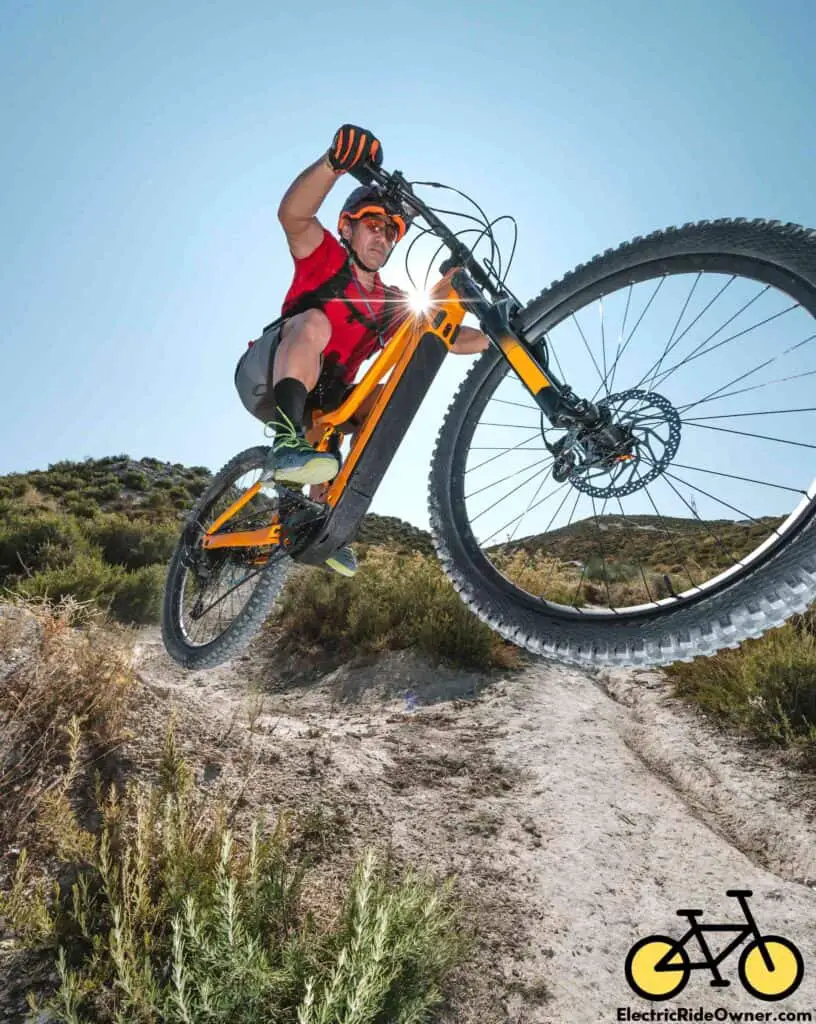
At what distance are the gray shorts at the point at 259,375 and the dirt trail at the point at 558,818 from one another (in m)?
1.76

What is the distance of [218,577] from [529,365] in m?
3.02

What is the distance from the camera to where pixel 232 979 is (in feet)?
4.59

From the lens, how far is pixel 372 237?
3.13 metres

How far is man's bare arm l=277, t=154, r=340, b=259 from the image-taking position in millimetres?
2635

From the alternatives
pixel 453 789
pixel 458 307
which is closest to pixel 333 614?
pixel 453 789

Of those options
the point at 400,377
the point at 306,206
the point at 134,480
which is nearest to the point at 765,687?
the point at 400,377

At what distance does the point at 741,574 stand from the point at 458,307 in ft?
5.87

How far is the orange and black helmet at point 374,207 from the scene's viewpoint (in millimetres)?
2846

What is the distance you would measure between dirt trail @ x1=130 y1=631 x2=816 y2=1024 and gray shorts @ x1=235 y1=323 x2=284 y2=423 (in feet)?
5.79

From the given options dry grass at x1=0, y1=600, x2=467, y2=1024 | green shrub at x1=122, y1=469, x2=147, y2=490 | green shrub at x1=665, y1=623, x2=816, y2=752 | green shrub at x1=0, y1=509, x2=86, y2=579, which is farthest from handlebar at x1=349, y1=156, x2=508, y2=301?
green shrub at x1=122, y1=469, x2=147, y2=490

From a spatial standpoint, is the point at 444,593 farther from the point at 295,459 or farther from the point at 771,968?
the point at 771,968

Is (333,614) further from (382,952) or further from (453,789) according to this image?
(382,952)

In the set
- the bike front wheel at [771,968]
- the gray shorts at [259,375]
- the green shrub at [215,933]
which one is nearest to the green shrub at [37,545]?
the gray shorts at [259,375]

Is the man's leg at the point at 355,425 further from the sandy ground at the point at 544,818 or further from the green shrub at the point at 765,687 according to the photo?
the green shrub at the point at 765,687
